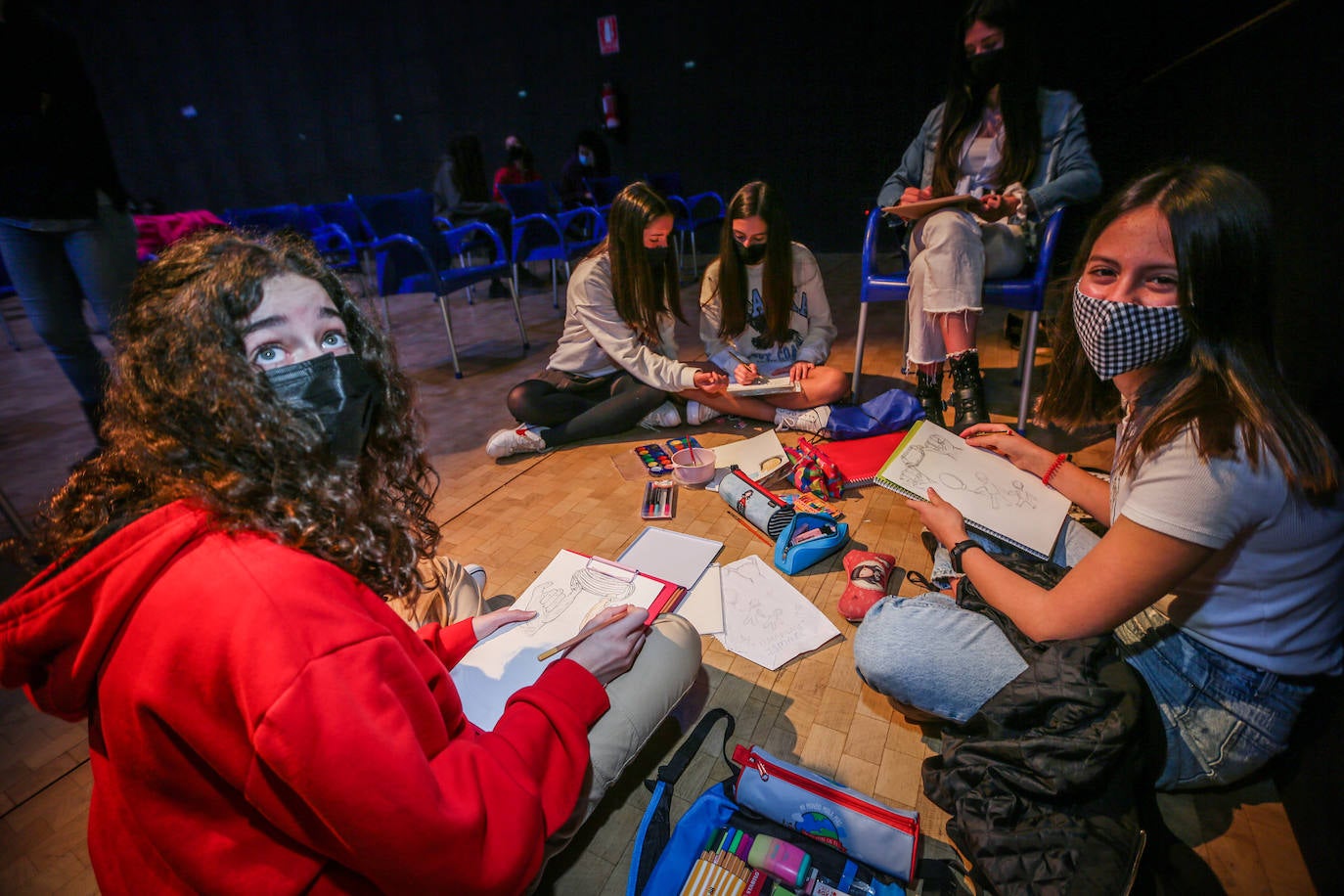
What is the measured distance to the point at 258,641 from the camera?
1.74 ft

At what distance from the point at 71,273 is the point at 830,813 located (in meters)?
3.04

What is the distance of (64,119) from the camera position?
203cm

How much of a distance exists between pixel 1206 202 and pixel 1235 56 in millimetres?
1771

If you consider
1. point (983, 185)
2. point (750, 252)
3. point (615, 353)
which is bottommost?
point (615, 353)

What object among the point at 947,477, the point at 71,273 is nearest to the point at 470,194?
the point at 71,273

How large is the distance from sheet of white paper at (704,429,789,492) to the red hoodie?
1659 mm

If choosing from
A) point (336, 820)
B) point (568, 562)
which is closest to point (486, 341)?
point (568, 562)

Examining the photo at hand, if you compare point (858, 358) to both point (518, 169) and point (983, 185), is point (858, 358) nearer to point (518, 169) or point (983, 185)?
point (983, 185)

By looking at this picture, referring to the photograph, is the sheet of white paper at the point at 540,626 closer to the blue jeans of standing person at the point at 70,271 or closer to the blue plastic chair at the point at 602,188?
the blue jeans of standing person at the point at 70,271

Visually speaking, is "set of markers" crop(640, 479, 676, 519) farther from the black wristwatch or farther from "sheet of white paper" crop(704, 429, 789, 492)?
the black wristwatch

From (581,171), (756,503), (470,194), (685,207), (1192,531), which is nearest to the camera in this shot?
(1192,531)

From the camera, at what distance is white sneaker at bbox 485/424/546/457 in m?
2.60

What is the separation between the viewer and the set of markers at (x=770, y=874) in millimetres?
939

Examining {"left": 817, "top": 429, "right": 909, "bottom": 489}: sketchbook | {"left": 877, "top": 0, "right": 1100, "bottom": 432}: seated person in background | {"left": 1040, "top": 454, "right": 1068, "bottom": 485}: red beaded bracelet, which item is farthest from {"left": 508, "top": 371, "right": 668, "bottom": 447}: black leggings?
{"left": 1040, "top": 454, "right": 1068, "bottom": 485}: red beaded bracelet
